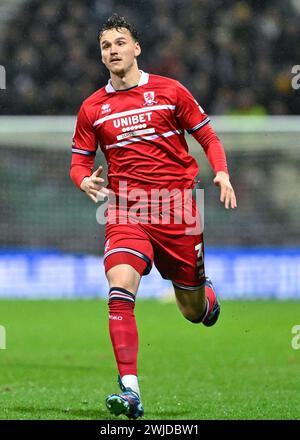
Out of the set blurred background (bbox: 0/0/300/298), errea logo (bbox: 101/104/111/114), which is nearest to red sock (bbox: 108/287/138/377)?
errea logo (bbox: 101/104/111/114)

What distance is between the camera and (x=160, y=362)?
10180mm

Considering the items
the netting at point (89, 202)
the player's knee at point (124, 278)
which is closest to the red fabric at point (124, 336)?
the player's knee at point (124, 278)

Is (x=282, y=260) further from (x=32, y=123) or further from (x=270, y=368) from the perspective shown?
(x=270, y=368)

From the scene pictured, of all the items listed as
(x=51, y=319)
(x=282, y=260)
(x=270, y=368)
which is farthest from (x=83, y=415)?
(x=282, y=260)

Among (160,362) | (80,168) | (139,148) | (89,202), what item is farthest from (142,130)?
(89,202)

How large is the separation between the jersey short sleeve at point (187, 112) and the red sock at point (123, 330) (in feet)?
4.29

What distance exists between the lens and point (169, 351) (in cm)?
1113

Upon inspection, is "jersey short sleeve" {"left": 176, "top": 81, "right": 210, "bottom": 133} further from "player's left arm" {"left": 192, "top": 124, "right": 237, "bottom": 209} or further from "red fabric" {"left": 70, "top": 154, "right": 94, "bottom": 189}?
"red fabric" {"left": 70, "top": 154, "right": 94, "bottom": 189}

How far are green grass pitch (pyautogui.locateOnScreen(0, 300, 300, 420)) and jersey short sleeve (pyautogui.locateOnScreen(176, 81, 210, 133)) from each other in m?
1.91

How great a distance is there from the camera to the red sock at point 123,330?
6242 mm

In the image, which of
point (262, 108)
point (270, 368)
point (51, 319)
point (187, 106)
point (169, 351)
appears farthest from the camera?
point (262, 108)

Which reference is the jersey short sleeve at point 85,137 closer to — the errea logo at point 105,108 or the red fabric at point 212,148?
the errea logo at point 105,108

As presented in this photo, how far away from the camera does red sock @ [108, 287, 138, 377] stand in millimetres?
6242

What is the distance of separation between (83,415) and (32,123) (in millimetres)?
11146
